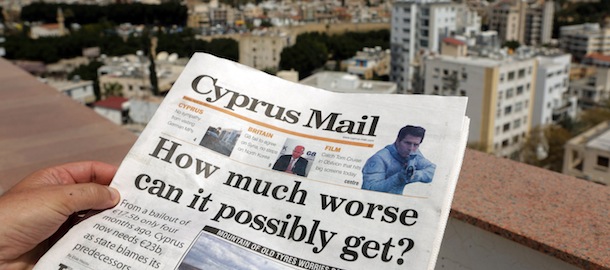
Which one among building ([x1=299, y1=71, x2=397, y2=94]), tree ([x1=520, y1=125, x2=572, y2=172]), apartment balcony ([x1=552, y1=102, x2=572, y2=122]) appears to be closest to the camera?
tree ([x1=520, y1=125, x2=572, y2=172])

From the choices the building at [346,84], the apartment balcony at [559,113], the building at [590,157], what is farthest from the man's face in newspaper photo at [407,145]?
the apartment balcony at [559,113]

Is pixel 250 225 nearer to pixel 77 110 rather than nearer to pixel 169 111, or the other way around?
pixel 169 111

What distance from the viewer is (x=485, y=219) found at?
2.12 ft

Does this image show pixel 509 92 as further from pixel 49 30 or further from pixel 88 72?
pixel 49 30

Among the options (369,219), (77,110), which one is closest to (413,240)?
(369,219)

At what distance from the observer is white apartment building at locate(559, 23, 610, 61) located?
15.9 m

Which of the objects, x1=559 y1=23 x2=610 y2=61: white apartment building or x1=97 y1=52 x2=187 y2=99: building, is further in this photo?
x1=559 y1=23 x2=610 y2=61: white apartment building

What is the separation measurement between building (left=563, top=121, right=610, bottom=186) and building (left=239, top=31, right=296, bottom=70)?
7900 mm

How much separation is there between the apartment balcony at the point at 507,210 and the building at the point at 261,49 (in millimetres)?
12234

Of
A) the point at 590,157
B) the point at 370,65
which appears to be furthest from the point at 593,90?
the point at 590,157

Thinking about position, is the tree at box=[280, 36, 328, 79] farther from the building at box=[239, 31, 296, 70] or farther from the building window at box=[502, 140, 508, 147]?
the building window at box=[502, 140, 508, 147]

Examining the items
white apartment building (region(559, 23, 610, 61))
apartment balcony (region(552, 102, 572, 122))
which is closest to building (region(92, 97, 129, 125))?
apartment balcony (region(552, 102, 572, 122))

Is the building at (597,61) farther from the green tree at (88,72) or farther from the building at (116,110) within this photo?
the green tree at (88,72)

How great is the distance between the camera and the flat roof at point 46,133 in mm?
897
